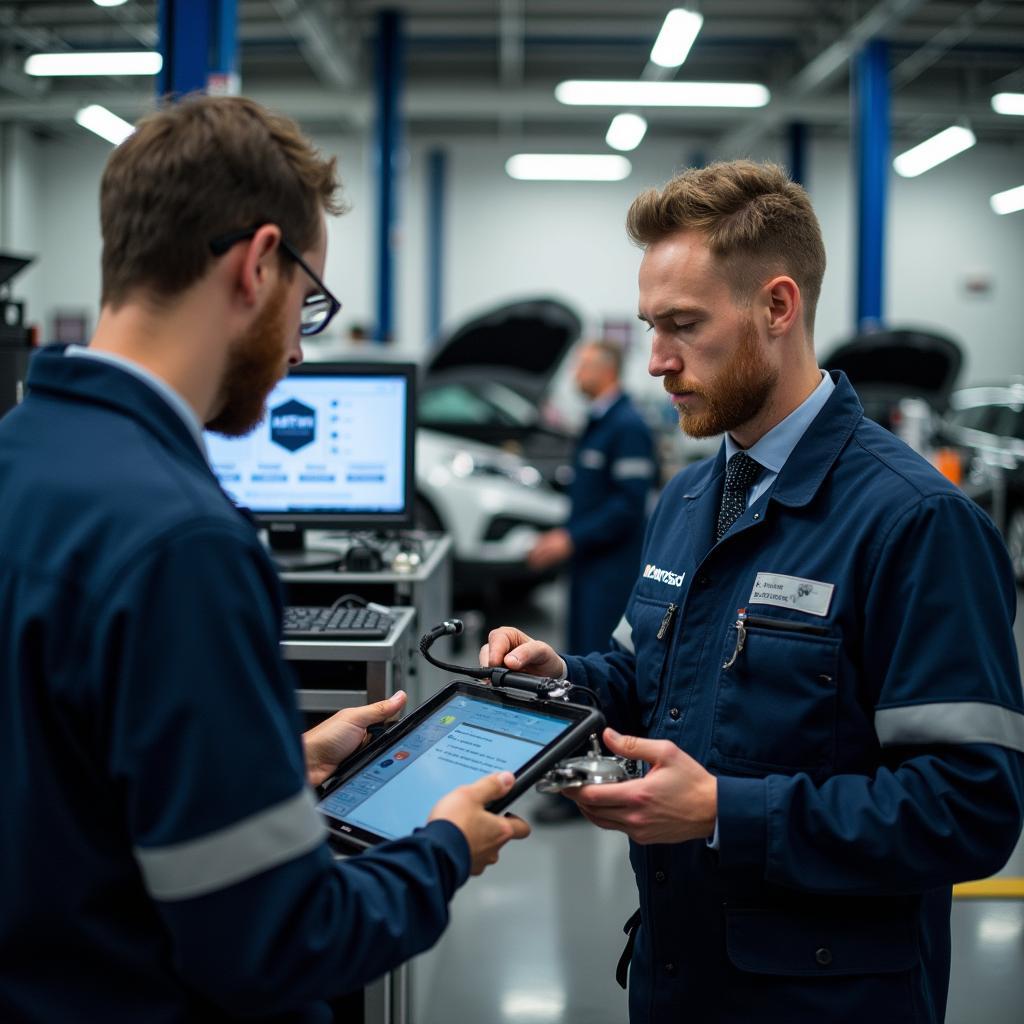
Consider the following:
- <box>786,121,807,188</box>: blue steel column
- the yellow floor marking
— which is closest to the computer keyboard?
the yellow floor marking

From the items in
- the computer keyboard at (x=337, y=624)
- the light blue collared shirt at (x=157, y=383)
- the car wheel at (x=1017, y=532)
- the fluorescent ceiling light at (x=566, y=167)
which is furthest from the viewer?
the fluorescent ceiling light at (x=566, y=167)

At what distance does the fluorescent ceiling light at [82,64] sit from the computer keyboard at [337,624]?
575cm

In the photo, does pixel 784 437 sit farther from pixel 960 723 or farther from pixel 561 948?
pixel 561 948

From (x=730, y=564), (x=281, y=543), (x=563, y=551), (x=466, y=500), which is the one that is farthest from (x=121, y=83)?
(x=730, y=564)

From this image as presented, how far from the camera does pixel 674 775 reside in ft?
3.69

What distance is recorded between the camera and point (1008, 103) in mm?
10688

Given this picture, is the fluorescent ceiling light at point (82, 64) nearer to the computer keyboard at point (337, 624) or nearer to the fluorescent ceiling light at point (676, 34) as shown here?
the fluorescent ceiling light at point (676, 34)

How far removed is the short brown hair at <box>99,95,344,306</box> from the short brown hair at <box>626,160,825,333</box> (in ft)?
1.99

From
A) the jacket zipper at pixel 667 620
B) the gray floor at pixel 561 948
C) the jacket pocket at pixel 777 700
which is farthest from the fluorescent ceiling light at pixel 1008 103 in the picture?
the jacket pocket at pixel 777 700

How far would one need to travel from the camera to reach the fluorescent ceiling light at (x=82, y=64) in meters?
7.44

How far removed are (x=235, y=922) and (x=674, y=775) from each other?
0.52 metres

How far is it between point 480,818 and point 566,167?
13.9 metres

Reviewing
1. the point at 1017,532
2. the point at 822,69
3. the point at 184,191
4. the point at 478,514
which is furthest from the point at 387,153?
the point at 184,191

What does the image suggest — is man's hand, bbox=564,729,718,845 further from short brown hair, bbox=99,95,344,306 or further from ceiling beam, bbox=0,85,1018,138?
ceiling beam, bbox=0,85,1018,138
